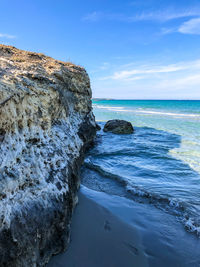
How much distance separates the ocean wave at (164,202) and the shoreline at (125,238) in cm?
20

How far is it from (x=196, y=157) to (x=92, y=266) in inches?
324

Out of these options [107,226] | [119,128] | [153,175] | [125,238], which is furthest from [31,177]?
[119,128]

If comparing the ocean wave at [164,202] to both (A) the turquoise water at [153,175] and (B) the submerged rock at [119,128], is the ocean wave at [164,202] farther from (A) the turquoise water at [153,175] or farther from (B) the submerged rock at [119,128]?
(B) the submerged rock at [119,128]

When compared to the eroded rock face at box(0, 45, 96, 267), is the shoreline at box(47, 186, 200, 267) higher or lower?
lower

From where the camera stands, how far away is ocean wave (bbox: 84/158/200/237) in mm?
4625

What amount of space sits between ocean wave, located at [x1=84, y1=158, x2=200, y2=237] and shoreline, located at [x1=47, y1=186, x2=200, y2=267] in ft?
0.67

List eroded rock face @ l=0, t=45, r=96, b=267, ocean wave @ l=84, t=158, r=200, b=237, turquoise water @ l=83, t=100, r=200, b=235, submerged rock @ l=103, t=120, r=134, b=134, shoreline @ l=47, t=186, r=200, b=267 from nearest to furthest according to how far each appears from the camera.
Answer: eroded rock face @ l=0, t=45, r=96, b=267 → shoreline @ l=47, t=186, r=200, b=267 → ocean wave @ l=84, t=158, r=200, b=237 → turquoise water @ l=83, t=100, r=200, b=235 → submerged rock @ l=103, t=120, r=134, b=134

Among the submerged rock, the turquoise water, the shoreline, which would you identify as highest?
the submerged rock

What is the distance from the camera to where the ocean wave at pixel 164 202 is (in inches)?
182

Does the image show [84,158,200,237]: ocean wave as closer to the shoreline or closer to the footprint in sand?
the shoreline

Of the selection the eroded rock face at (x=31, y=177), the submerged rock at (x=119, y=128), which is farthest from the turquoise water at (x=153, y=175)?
the submerged rock at (x=119, y=128)

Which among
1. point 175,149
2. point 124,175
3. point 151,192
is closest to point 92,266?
point 151,192

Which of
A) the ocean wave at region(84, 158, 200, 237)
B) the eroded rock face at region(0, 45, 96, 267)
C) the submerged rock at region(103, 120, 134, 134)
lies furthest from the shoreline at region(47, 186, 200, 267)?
the submerged rock at region(103, 120, 134, 134)

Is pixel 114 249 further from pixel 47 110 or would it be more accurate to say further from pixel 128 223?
pixel 47 110
